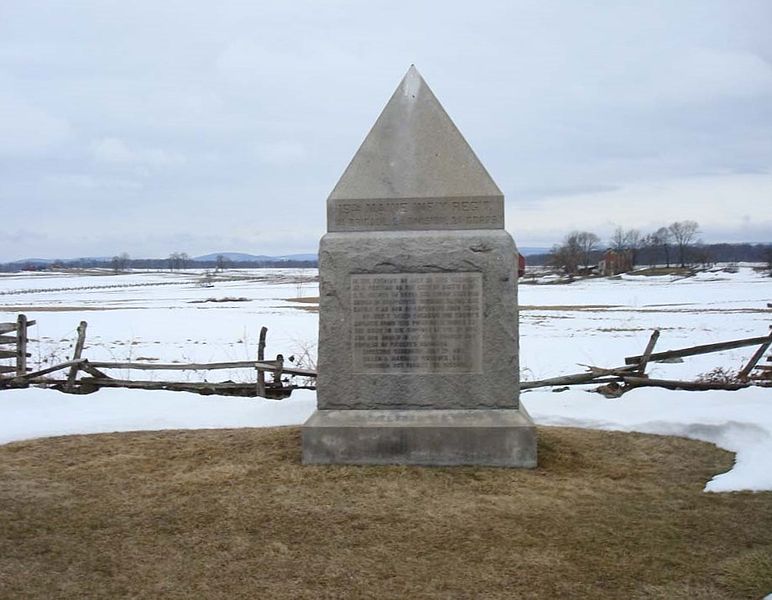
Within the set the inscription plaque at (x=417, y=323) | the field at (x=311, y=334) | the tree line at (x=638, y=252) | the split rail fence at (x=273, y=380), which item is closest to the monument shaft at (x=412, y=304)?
the inscription plaque at (x=417, y=323)

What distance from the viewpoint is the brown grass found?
3820mm

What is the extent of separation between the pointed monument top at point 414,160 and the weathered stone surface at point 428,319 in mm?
404

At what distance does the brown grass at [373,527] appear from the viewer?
3.82 meters

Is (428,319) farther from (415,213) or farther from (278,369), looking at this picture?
(278,369)

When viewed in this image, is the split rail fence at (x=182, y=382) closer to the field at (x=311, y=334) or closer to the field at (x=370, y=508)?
the field at (x=370, y=508)

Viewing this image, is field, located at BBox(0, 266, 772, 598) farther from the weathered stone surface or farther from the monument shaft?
the weathered stone surface

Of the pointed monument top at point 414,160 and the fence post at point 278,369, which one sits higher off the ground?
the pointed monument top at point 414,160

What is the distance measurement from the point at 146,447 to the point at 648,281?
216 feet

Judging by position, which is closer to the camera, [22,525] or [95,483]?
[22,525]

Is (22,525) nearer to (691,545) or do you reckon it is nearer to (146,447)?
(146,447)

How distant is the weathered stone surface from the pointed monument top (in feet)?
1.33

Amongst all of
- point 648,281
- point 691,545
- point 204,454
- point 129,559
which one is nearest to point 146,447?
point 204,454

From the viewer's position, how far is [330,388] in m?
6.23

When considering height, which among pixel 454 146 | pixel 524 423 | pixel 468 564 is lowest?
pixel 468 564
